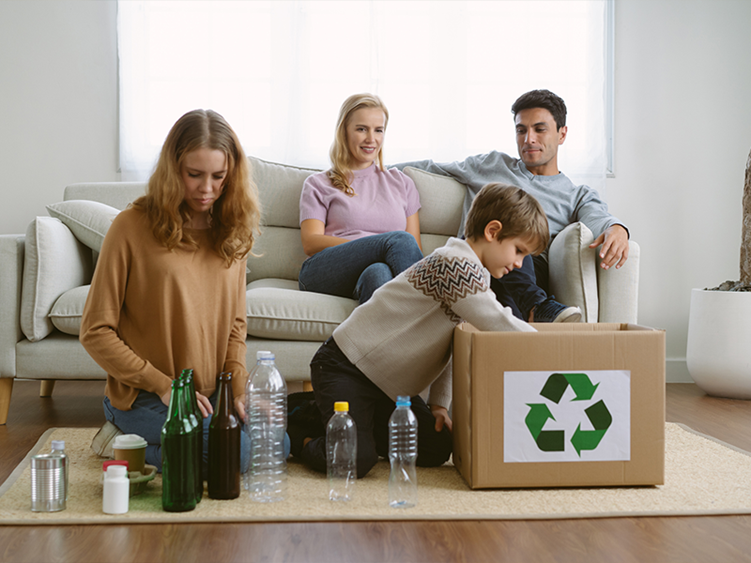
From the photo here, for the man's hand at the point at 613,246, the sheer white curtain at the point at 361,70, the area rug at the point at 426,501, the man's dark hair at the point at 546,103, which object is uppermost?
the sheer white curtain at the point at 361,70

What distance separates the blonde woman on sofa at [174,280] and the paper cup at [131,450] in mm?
80

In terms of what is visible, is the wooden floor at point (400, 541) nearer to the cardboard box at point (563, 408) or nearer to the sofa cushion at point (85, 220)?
the cardboard box at point (563, 408)

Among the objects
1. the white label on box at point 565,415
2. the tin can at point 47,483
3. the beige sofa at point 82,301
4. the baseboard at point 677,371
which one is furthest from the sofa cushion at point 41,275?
the baseboard at point 677,371

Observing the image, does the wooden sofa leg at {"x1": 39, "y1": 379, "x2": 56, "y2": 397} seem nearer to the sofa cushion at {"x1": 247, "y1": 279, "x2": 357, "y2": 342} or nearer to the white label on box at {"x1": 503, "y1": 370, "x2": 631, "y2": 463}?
the sofa cushion at {"x1": 247, "y1": 279, "x2": 357, "y2": 342}

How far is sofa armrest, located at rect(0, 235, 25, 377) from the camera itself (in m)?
2.09

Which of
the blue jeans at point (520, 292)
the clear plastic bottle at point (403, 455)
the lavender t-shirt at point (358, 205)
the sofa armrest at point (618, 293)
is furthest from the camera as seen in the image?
the lavender t-shirt at point (358, 205)

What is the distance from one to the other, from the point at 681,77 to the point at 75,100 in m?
3.04

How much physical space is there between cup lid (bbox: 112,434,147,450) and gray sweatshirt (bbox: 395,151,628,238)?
5.18 feet

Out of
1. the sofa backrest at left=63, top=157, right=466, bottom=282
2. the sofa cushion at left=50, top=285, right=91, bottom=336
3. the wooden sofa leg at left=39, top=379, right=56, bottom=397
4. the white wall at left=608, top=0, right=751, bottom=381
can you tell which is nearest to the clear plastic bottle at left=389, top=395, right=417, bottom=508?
the sofa cushion at left=50, top=285, right=91, bottom=336

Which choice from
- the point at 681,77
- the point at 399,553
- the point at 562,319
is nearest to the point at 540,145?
the point at 562,319

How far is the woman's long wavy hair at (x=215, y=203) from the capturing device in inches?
57.7

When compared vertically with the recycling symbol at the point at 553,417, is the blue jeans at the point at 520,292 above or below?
above

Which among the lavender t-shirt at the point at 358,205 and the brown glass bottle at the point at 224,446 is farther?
the lavender t-shirt at the point at 358,205

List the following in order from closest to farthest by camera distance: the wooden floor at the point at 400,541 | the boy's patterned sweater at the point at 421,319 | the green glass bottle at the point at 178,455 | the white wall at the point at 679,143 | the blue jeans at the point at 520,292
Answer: the wooden floor at the point at 400,541, the green glass bottle at the point at 178,455, the boy's patterned sweater at the point at 421,319, the blue jeans at the point at 520,292, the white wall at the point at 679,143
